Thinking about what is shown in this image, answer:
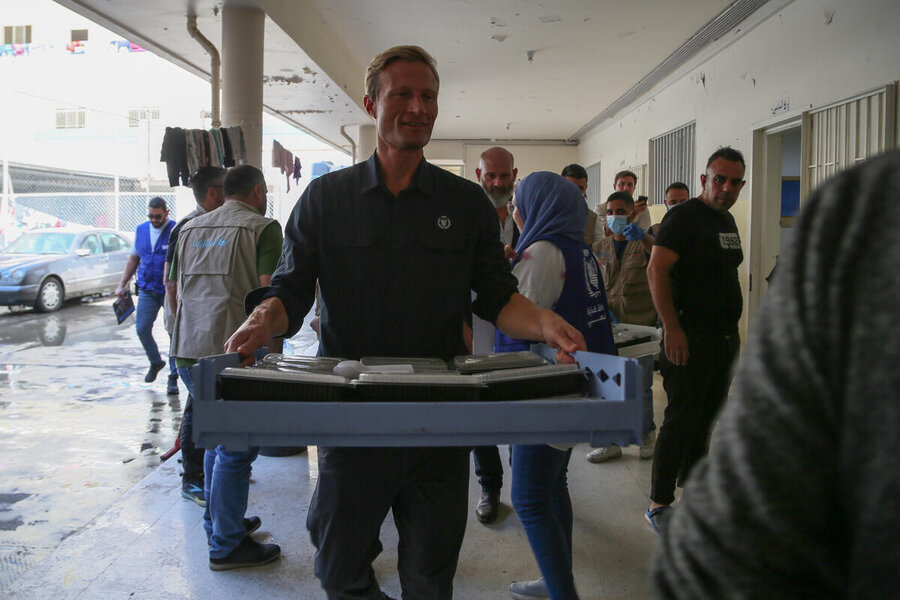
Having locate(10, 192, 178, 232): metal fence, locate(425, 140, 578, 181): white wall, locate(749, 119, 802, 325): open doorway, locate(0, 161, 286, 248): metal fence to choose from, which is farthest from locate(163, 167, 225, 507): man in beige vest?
locate(10, 192, 178, 232): metal fence

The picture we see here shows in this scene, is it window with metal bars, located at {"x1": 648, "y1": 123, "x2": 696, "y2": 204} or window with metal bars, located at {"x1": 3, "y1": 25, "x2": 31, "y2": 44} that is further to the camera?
window with metal bars, located at {"x1": 3, "y1": 25, "x2": 31, "y2": 44}

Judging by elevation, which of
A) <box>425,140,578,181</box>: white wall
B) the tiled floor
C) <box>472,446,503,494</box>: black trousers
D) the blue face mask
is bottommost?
the tiled floor

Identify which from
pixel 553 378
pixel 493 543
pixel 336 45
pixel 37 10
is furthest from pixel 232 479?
pixel 37 10

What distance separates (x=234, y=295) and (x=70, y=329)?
798 cm

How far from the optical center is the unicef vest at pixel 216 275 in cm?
311

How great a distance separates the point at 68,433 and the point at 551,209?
14.2 feet

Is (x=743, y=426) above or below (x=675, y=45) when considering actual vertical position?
below

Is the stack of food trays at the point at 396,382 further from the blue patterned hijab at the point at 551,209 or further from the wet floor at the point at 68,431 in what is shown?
the wet floor at the point at 68,431

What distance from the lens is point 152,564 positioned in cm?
281

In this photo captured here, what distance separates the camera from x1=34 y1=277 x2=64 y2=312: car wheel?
1123cm

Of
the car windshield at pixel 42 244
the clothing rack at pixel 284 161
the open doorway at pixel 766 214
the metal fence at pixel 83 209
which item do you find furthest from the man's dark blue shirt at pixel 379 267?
the metal fence at pixel 83 209

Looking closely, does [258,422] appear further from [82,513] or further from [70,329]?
[70,329]

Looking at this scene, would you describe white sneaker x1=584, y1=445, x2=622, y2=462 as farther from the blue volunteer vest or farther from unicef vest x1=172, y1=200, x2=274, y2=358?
the blue volunteer vest

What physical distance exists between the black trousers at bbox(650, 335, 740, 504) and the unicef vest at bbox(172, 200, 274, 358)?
2.14 m
